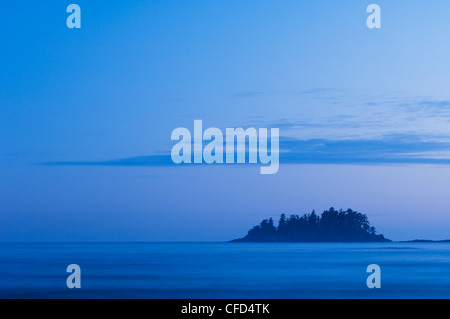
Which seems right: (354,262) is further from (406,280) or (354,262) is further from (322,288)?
(322,288)

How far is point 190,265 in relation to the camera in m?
17.3

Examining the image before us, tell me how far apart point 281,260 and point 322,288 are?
15.0ft

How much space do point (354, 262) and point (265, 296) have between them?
6635 mm

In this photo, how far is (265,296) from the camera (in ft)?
36.6
